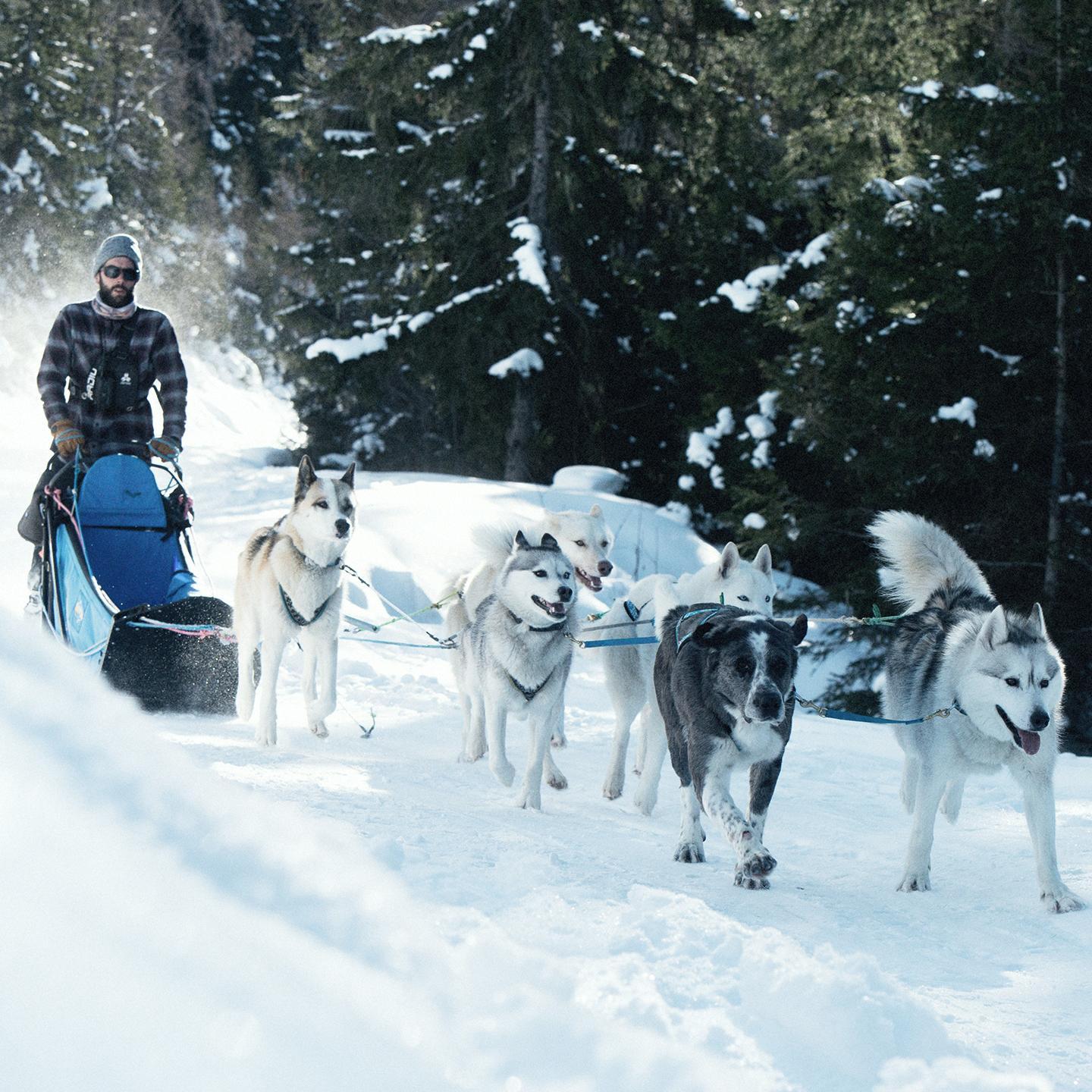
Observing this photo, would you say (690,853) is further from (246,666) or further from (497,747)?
(246,666)

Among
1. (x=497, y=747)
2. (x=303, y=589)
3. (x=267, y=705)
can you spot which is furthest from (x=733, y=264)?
(x=497, y=747)

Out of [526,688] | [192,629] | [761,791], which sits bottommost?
[761,791]

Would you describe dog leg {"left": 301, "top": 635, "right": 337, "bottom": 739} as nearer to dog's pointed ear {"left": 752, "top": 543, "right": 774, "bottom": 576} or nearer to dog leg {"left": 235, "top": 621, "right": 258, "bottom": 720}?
dog leg {"left": 235, "top": 621, "right": 258, "bottom": 720}

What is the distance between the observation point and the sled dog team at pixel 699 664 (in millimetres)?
3879

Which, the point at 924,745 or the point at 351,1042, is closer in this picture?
the point at 351,1042

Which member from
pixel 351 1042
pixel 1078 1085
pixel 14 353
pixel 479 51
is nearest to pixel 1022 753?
pixel 1078 1085

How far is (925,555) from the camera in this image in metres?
5.06

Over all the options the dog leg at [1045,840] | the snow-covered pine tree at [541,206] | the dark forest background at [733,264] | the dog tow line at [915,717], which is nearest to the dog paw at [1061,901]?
the dog leg at [1045,840]

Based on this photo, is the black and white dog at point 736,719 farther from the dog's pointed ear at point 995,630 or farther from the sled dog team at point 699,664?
the dog's pointed ear at point 995,630

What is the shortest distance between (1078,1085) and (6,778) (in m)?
2.05

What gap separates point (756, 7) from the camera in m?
16.8

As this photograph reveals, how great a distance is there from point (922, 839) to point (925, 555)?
4.86ft

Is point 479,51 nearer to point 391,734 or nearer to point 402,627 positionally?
point 402,627

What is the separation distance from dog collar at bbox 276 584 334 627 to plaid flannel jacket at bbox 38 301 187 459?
100cm
